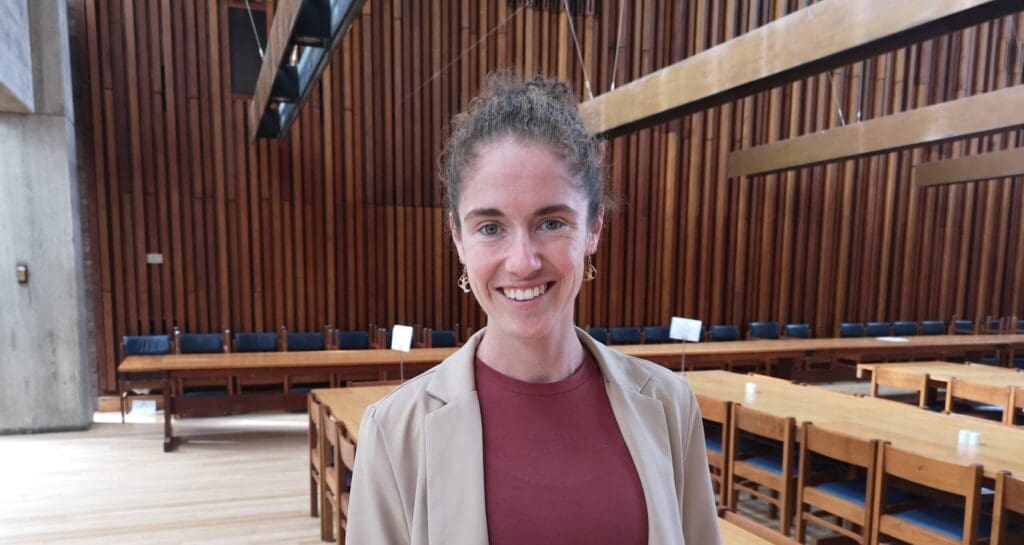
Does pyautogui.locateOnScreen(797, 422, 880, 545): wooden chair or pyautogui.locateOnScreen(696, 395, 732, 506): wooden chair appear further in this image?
pyautogui.locateOnScreen(696, 395, 732, 506): wooden chair

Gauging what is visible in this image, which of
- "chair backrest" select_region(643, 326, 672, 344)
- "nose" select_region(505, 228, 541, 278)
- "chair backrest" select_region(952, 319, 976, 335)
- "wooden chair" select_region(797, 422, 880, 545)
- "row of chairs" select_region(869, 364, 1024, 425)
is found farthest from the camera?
"chair backrest" select_region(952, 319, 976, 335)

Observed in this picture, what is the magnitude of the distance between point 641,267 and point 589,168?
8.09m

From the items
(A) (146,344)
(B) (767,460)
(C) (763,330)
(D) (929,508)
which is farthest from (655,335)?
(A) (146,344)

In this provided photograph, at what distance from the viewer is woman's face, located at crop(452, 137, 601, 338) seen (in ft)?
2.85

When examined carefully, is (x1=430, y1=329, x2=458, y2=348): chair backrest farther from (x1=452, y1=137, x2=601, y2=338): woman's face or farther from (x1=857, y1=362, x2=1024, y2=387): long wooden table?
(x1=452, y1=137, x2=601, y2=338): woman's face

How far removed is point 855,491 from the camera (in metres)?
3.21

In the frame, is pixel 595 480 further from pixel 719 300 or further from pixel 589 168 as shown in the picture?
pixel 719 300

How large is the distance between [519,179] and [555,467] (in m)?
0.48

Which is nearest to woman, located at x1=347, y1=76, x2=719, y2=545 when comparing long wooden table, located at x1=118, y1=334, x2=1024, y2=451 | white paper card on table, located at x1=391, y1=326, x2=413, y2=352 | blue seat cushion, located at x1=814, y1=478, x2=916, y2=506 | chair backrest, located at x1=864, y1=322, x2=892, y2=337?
blue seat cushion, located at x1=814, y1=478, x2=916, y2=506

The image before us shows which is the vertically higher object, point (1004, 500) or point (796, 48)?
point (796, 48)

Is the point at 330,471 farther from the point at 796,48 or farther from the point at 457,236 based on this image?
the point at 796,48

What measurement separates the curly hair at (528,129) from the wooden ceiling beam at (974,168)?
29.0 feet

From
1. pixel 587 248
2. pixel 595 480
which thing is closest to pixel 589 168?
pixel 587 248

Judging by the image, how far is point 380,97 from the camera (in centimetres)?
765
